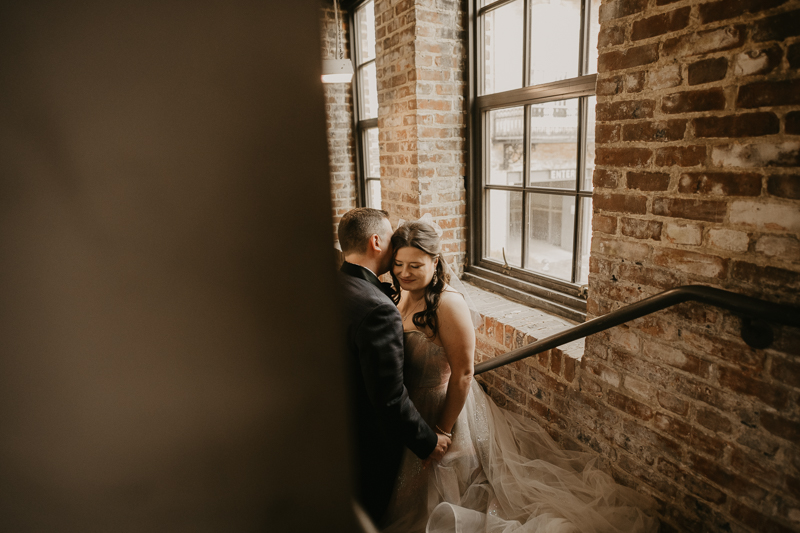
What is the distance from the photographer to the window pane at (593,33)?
1.98 meters

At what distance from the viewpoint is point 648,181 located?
56.9 inches

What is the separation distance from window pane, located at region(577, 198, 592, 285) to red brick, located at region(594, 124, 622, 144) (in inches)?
22.9

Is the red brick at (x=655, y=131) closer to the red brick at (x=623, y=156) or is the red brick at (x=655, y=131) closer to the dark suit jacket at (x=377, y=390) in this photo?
the red brick at (x=623, y=156)

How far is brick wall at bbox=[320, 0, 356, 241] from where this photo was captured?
439 centimetres

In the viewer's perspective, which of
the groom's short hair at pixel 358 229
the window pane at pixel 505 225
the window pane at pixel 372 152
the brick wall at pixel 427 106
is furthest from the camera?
the window pane at pixel 372 152

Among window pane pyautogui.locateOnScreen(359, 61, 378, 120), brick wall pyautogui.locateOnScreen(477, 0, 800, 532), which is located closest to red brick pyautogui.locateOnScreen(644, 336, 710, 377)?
brick wall pyautogui.locateOnScreen(477, 0, 800, 532)

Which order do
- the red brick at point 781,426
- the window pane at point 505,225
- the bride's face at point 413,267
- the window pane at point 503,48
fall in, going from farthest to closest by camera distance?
the window pane at point 505,225, the window pane at point 503,48, the bride's face at point 413,267, the red brick at point 781,426

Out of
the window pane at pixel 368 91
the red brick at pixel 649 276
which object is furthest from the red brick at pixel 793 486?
the window pane at pixel 368 91

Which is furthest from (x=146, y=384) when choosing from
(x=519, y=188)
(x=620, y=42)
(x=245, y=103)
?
(x=519, y=188)

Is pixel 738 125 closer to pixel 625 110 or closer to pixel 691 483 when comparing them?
pixel 625 110

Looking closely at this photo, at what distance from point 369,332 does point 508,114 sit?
177cm

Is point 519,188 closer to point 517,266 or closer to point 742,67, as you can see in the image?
point 517,266

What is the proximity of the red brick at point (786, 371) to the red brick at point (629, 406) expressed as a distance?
44 centimetres

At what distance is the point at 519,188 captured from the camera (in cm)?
258
